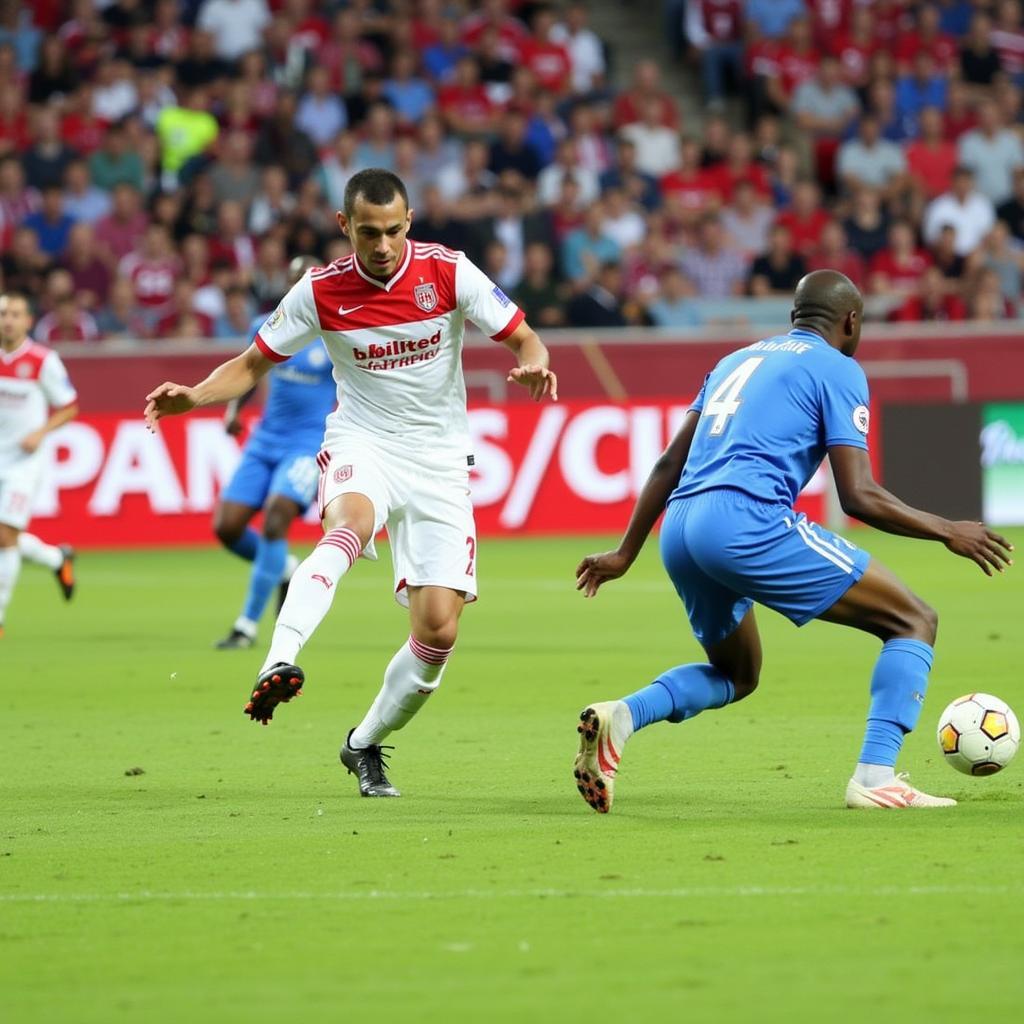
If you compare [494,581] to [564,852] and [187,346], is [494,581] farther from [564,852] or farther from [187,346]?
[564,852]

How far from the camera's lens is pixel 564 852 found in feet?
20.0

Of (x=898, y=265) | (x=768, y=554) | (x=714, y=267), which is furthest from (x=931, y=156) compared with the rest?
(x=768, y=554)

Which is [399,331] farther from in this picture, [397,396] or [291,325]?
[291,325]

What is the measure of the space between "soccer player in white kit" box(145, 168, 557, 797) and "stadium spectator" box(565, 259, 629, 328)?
13.8 meters

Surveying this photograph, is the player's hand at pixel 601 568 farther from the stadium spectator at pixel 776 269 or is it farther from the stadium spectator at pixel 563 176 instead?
the stadium spectator at pixel 563 176

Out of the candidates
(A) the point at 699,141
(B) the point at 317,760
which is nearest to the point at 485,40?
(A) the point at 699,141

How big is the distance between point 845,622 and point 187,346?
45.4 ft

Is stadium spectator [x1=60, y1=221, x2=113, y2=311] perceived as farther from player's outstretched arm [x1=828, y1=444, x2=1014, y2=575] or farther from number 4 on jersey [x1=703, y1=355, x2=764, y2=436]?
player's outstretched arm [x1=828, y1=444, x2=1014, y2=575]

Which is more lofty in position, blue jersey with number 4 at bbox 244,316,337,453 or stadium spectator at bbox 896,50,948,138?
stadium spectator at bbox 896,50,948,138

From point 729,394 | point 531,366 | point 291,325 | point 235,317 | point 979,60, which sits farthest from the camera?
point 979,60

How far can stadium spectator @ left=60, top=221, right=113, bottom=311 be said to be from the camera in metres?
20.5

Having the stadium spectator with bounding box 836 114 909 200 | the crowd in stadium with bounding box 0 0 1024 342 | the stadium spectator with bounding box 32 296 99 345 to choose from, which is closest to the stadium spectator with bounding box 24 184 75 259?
the crowd in stadium with bounding box 0 0 1024 342

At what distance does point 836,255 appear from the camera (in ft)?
74.4

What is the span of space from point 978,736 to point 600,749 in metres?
1.35
